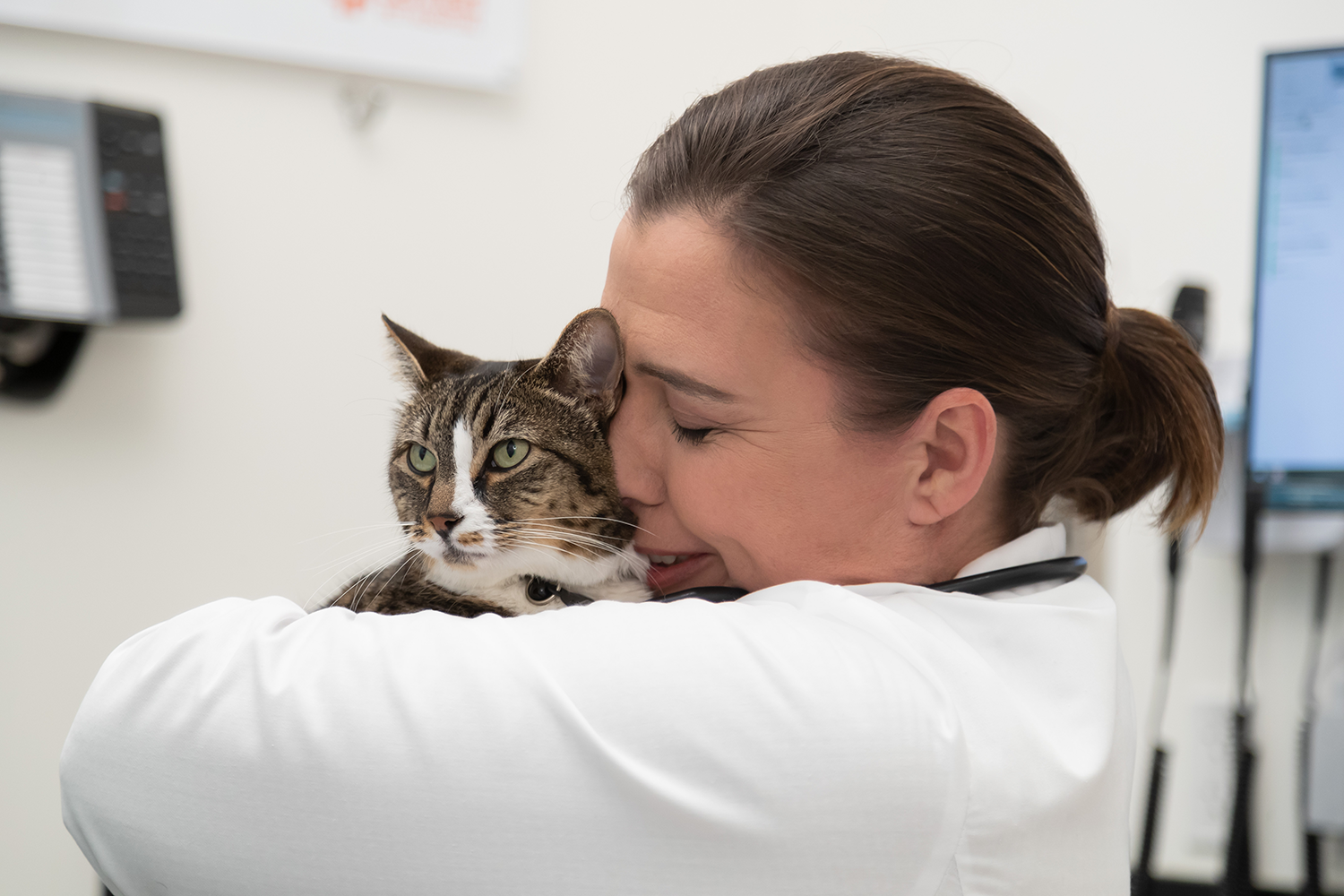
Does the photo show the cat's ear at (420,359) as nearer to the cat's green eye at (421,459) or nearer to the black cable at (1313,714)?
the cat's green eye at (421,459)

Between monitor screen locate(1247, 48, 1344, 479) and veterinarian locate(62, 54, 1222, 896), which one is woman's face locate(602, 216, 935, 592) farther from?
monitor screen locate(1247, 48, 1344, 479)

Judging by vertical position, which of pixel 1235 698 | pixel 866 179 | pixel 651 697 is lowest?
pixel 1235 698

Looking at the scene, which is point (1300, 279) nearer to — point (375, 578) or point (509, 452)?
point (509, 452)

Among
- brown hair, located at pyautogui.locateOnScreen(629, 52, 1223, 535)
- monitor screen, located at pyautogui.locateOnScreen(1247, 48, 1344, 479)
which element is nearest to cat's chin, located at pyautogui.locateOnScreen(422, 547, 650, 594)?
brown hair, located at pyautogui.locateOnScreen(629, 52, 1223, 535)

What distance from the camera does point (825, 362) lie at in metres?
0.77

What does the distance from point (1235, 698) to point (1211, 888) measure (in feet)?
1.53

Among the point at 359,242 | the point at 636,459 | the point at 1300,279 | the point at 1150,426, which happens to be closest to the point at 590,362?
the point at 636,459

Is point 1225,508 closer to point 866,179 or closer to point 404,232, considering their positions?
point 866,179

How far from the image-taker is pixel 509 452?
99cm

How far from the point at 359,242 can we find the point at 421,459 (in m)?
0.80

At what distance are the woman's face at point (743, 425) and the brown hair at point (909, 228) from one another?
27 mm

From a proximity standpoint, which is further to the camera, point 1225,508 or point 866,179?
point 1225,508

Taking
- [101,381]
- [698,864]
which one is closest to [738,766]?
[698,864]

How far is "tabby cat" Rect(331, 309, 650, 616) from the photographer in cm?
94
